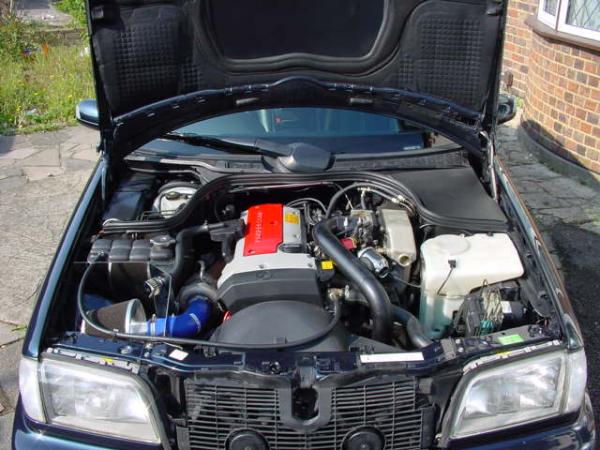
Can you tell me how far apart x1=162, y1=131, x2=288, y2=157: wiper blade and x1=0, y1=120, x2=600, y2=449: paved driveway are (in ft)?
5.31

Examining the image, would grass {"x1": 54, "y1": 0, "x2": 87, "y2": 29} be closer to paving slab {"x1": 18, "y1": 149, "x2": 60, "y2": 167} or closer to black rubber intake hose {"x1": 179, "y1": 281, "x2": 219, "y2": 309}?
paving slab {"x1": 18, "y1": 149, "x2": 60, "y2": 167}

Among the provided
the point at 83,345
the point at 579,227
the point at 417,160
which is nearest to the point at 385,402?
the point at 83,345

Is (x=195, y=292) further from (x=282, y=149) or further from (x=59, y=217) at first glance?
(x=59, y=217)

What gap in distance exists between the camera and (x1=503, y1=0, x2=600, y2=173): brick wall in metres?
5.61

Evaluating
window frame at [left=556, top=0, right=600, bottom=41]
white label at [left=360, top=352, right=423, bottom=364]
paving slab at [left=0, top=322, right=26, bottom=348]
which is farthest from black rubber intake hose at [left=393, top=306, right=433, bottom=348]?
window frame at [left=556, top=0, right=600, bottom=41]

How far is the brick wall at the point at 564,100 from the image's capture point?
5609 mm

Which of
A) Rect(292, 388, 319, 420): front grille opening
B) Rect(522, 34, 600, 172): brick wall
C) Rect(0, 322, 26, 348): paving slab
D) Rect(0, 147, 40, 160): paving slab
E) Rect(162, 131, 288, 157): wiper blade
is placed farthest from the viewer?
Rect(0, 147, 40, 160): paving slab

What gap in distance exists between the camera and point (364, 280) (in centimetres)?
229

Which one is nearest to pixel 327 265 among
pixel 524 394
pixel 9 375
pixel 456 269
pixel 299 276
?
pixel 299 276

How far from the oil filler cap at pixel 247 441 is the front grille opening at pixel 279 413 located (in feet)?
0.04

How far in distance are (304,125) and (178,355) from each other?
5.24 feet

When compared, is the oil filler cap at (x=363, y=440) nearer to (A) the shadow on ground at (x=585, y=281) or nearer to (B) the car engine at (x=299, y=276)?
(B) the car engine at (x=299, y=276)

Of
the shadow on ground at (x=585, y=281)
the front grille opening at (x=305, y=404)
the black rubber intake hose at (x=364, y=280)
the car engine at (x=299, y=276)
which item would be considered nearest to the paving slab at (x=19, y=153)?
the car engine at (x=299, y=276)

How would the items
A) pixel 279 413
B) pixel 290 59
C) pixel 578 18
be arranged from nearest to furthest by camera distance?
pixel 279 413
pixel 290 59
pixel 578 18
